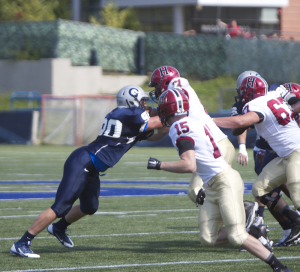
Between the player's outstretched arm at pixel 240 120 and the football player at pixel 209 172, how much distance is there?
578mm

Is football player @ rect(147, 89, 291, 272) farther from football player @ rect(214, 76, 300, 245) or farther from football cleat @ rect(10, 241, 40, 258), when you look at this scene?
football cleat @ rect(10, 241, 40, 258)

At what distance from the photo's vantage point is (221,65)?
94.3ft

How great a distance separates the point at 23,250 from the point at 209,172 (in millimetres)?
1929

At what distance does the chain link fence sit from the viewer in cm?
A: 2633

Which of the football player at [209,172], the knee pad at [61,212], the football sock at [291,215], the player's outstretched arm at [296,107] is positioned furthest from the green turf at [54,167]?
the football player at [209,172]

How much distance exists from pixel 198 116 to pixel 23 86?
21073mm

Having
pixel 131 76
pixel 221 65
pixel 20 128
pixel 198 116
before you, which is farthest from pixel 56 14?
pixel 198 116

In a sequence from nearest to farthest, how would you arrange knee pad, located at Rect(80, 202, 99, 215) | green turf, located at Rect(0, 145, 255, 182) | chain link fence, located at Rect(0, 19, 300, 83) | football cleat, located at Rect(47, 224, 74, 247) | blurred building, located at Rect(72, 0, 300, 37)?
knee pad, located at Rect(80, 202, 99, 215), football cleat, located at Rect(47, 224, 74, 247), green turf, located at Rect(0, 145, 255, 182), chain link fence, located at Rect(0, 19, 300, 83), blurred building, located at Rect(72, 0, 300, 37)

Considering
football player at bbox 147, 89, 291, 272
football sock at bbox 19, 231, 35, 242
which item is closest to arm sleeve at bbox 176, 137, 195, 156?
football player at bbox 147, 89, 291, 272

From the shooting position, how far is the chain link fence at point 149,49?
26328 mm

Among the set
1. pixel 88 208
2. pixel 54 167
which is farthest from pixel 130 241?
pixel 54 167

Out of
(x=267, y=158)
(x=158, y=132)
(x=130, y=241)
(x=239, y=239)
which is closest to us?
(x=239, y=239)

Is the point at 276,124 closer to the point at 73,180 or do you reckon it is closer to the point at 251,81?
the point at 251,81

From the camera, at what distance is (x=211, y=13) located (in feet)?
124
